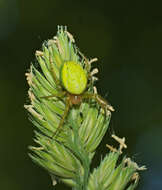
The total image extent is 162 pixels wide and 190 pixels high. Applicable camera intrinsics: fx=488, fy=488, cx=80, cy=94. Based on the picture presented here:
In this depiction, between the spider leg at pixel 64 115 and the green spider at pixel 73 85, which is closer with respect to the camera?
the green spider at pixel 73 85

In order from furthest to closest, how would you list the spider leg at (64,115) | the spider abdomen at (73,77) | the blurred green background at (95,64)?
the blurred green background at (95,64), the spider leg at (64,115), the spider abdomen at (73,77)

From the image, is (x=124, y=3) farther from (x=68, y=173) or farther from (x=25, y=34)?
(x=68, y=173)

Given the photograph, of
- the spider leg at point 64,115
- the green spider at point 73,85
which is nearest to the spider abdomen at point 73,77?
the green spider at point 73,85

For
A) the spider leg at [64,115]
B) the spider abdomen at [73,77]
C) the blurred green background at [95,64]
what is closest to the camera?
the spider abdomen at [73,77]

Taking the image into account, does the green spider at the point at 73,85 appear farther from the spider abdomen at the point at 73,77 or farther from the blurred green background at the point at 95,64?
the blurred green background at the point at 95,64

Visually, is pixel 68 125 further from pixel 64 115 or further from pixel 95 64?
pixel 95 64

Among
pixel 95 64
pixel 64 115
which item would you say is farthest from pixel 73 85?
pixel 95 64

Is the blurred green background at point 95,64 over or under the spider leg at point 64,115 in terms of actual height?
over

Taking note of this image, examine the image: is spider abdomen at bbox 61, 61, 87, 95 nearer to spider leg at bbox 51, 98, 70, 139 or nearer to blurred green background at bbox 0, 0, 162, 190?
spider leg at bbox 51, 98, 70, 139
